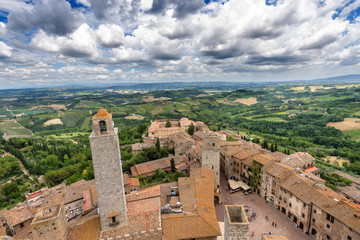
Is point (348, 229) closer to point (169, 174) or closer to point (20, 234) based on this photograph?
point (169, 174)

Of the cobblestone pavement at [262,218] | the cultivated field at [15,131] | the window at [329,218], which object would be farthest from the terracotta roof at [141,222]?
the cultivated field at [15,131]

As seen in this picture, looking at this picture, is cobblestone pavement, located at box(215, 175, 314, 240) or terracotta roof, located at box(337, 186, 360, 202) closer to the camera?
cobblestone pavement, located at box(215, 175, 314, 240)

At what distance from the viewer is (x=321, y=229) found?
32.5 meters

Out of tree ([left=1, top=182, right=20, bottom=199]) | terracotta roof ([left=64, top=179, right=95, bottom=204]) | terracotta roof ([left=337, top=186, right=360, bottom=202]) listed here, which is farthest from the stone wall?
tree ([left=1, top=182, right=20, bottom=199])

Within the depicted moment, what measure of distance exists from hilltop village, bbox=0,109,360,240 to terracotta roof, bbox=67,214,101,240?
137 millimetres

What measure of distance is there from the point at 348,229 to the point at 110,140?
3967 centimetres

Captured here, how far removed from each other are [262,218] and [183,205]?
19012 millimetres

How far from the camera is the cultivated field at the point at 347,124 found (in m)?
136

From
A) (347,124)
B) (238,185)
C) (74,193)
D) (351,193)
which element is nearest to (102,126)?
(74,193)

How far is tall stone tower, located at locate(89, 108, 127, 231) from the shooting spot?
25.3 m

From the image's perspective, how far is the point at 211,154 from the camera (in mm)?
47500

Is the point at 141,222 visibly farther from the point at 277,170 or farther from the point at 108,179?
the point at 277,170

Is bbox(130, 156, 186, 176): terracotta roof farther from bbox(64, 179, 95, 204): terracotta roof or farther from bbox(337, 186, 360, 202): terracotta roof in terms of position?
bbox(337, 186, 360, 202): terracotta roof

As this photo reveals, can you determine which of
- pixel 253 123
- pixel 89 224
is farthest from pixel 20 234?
pixel 253 123
